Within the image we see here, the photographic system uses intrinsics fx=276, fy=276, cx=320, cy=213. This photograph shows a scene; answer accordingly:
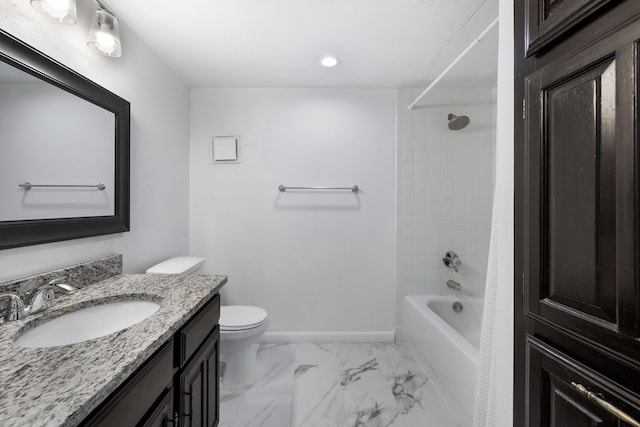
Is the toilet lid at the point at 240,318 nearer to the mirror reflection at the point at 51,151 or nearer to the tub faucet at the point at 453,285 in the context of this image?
the mirror reflection at the point at 51,151

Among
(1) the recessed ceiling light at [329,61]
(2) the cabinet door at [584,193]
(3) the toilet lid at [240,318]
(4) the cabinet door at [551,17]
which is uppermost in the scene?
(1) the recessed ceiling light at [329,61]

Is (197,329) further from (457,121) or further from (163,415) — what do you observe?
(457,121)

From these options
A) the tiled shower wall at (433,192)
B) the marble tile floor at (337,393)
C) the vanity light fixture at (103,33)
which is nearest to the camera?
the vanity light fixture at (103,33)

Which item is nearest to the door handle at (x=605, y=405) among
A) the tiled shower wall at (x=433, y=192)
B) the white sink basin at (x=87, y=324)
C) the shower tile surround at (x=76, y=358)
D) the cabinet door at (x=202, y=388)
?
the shower tile surround at (x=76, y=358)

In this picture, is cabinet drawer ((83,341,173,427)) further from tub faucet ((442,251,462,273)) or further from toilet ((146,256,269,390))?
tub faucet ((442,251,462,273))

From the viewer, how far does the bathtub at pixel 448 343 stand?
1.49 metres

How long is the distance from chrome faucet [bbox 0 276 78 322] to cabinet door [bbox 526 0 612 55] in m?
1.72

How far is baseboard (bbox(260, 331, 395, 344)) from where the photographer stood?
2.40 metres

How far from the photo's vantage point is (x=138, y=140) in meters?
1.70

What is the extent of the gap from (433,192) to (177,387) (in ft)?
7.29

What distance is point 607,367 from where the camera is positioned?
1.92ft

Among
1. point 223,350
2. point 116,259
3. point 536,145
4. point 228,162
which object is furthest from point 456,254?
point 116,259

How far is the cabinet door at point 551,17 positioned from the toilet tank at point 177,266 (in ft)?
6.23

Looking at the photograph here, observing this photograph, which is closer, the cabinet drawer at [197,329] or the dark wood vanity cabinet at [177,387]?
the dark wood vanity cabinet at [177,387]
